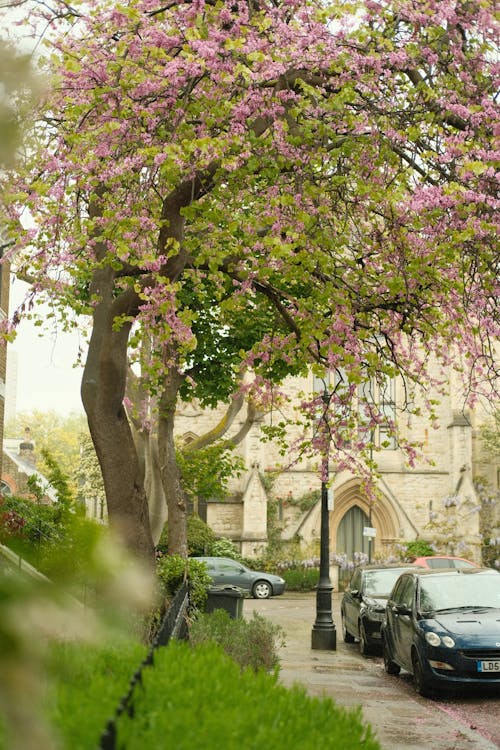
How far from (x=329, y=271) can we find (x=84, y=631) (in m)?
9.05

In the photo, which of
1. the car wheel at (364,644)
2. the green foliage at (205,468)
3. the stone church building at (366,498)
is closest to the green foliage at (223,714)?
the car wheel at (364,644)

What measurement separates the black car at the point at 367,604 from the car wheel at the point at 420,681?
486cm

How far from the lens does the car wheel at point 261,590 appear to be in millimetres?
36656

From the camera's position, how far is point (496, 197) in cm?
Answer: 998

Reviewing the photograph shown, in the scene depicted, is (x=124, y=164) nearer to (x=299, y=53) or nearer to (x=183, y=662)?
(x=299, y=53)

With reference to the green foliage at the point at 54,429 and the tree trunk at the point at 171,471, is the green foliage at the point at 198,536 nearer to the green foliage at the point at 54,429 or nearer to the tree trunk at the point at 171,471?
the tree trunk at the point at 171,471

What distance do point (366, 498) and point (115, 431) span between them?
113 feet

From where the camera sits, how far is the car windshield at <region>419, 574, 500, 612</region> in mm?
13789

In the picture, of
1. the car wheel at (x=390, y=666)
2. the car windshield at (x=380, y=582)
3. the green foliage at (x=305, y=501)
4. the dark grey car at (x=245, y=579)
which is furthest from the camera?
the green foliage at (x=305, y=501)

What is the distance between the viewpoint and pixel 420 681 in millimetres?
12961

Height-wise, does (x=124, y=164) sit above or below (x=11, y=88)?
above

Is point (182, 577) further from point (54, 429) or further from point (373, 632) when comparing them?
point (54, 429)

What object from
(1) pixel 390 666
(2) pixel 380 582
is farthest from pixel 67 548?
(2) pixel 380 582

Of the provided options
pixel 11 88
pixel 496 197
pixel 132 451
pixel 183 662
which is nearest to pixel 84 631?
pixel 11 88
